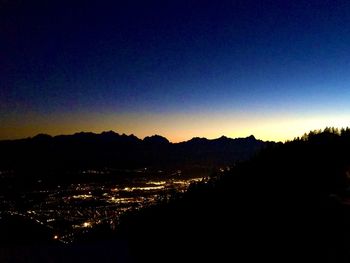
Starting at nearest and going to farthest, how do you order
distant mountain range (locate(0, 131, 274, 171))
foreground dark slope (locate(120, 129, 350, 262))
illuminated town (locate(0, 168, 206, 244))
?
foreground dark slope (locate(120, 129, 350, 262)) → illuminated town (locate(0, 168, 206, 244)) → distant mountain range (locate(0, 131, 274, 171))

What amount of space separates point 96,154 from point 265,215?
14778 cm

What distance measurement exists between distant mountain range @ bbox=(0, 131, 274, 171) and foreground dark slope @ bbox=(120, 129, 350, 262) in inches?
3877

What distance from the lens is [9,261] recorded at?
665 centimetres

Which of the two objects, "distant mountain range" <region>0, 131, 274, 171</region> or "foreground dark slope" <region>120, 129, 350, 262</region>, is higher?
"distant mountain range" <region>0, 131, 274, 171</region>

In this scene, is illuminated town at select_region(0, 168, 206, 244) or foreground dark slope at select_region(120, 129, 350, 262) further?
illuminated town at select_region(0, 168, 206, 244)

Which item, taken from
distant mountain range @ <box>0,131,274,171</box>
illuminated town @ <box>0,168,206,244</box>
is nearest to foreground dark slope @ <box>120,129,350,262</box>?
illuminated town @ <box>0,168,206,244</box>

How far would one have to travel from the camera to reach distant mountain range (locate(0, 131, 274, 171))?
124m

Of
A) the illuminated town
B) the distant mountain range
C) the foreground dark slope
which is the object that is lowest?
the illuminated town

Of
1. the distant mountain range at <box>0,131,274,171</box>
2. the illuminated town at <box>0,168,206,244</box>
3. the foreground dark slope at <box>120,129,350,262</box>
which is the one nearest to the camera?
the foreground dark slope at <box>120,129,350,262</box>

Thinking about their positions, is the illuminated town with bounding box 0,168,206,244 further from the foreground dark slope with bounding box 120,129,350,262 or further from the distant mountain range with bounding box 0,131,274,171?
the distant mountain range with bounding box 0,131,274,171

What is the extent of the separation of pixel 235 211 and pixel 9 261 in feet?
15.5

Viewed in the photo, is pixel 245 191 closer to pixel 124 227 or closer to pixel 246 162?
pixel 246 162

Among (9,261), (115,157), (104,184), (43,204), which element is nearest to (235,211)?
(9,261)

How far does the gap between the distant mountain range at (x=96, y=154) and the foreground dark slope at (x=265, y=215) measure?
98.5m
